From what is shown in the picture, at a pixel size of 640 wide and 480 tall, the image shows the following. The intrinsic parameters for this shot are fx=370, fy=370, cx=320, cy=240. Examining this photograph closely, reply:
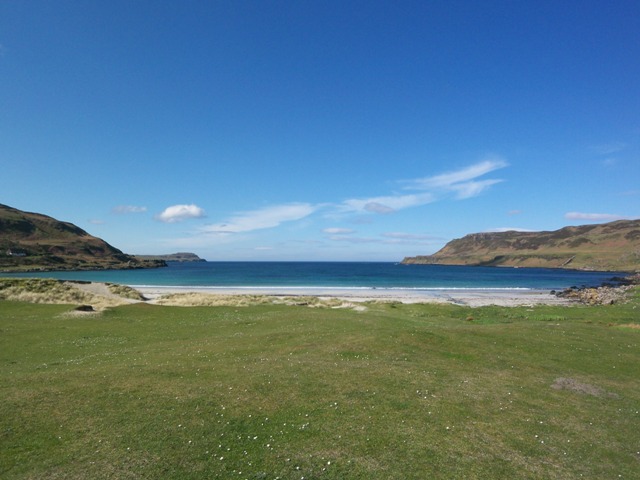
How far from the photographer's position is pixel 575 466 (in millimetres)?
10391

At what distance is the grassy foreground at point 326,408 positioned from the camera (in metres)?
10.2

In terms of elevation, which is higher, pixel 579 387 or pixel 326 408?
pixel 326 408

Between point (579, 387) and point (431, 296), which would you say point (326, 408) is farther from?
point (431, 296)

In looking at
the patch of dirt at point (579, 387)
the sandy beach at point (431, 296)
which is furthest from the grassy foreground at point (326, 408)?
the sandy beach at point (431, 296)

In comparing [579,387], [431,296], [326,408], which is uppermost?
[326,408]

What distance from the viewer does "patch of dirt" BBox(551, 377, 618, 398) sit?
15961 millimetres

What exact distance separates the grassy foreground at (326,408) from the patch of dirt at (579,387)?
10 centimetres

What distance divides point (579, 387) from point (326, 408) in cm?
1193

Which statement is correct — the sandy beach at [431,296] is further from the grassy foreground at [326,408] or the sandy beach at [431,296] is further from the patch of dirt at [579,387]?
the patch of dirt at [579,387]

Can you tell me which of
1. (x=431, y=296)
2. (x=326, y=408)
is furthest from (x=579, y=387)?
(x=431, y=296)

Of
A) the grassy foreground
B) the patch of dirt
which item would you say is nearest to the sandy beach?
the grassy foreground

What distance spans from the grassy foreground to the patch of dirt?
4.1 inches

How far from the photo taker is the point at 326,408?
13.5 m

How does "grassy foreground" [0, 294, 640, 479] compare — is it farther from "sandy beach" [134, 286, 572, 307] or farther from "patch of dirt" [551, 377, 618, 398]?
"sandy beach" [134, 286, 572, 307]
